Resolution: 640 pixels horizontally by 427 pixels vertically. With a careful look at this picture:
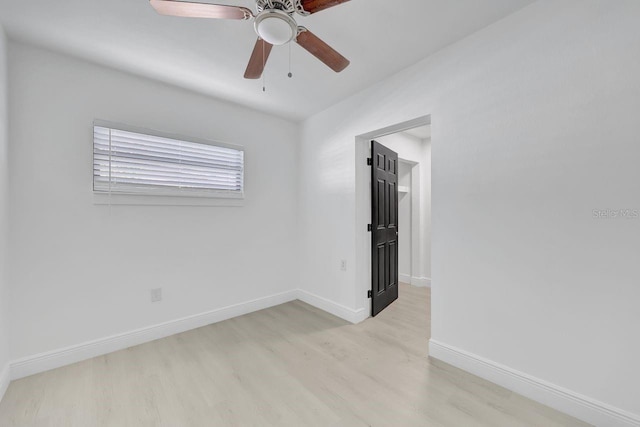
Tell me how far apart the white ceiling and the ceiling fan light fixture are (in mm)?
508

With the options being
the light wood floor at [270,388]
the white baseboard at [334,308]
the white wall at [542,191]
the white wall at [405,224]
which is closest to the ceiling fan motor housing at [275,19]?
the white wall at [542,191]

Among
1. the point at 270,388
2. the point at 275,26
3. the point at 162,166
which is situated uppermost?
the point at 275,26

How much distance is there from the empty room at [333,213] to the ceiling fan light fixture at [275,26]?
1 cm

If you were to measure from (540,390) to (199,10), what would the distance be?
2.94 meters

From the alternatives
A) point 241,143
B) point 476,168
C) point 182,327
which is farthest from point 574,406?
point 241,143

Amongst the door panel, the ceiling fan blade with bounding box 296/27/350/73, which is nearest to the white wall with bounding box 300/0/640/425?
the door panel

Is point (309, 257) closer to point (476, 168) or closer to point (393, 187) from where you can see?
point (393, 187)

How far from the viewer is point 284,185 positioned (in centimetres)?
358

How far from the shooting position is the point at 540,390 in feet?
5.47

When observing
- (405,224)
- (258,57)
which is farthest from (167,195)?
(405,224)

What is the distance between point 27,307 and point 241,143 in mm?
2331

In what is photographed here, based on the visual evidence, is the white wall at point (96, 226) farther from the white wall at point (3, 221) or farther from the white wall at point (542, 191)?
the white wall at point (542, 191)

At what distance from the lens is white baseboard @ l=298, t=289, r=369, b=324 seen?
2.91 metres

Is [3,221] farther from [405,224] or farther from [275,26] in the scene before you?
[405,224]
